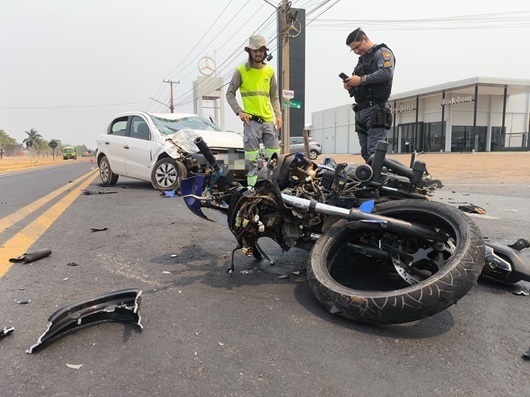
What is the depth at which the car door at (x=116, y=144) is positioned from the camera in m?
8.93

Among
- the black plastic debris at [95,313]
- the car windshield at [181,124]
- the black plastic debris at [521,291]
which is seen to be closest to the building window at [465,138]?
the car windshield at [181,124]

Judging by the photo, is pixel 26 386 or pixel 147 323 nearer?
pixel 26 386

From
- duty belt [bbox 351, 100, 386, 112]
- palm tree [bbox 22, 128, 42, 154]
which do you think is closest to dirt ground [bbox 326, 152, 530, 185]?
duty belt [bbox 351, 100, 386, 112]

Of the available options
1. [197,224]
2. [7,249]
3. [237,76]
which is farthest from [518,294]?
[7,249]

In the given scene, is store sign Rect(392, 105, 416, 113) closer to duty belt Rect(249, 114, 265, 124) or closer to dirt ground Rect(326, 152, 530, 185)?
dirt ground Rect(326, 152, 530, 185)

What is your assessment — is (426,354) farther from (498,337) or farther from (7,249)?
(7,249)

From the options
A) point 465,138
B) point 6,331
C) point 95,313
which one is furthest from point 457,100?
point 6,331

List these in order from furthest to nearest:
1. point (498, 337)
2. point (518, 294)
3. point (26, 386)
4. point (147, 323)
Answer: point (518, 294)
point (147, 323)
point (498, 337)
point (26, 386)

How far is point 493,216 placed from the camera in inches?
197

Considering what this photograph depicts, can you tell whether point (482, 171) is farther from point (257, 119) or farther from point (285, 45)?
point (257, 119)

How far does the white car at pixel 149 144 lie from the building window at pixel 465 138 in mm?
30849

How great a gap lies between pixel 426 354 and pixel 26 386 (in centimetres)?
174

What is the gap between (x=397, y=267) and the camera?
2.39 metres

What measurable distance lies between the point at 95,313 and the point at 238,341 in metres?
0.80
